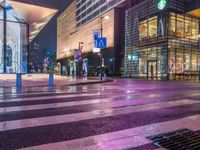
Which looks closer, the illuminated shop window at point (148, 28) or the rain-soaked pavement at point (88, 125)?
the rain-soaked pavement at point (88, 125)

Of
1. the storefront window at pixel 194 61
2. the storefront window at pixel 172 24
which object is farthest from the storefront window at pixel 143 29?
the storefront window at pixel 194 61

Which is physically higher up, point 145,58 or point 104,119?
point 145,58

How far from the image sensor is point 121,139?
418cm

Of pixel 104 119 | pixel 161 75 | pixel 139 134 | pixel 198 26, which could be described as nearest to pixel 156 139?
pixel 139 134

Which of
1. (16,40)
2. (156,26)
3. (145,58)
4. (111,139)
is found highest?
(156,26)

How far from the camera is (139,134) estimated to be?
450cm

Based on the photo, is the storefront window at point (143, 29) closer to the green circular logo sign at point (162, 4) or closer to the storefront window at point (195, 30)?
the green circular logo sign at point (162, 4)

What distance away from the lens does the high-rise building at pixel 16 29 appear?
3147 centimetres

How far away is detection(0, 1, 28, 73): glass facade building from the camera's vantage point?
32641 millimetres

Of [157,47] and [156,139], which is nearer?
[156,139]

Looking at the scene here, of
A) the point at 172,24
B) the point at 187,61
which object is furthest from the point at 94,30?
the point at 187,61

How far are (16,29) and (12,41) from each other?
1.94 m

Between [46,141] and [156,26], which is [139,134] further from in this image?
[156,26]

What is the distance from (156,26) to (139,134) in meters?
34.8
